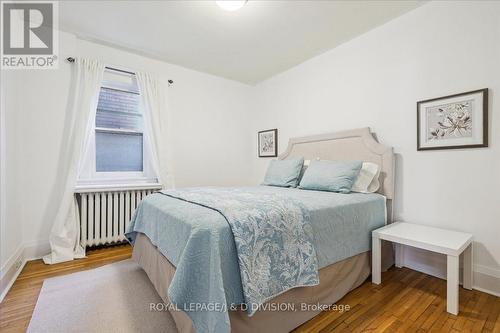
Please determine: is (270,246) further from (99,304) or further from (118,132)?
(118,132)

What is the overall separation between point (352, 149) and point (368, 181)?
0.47 metres

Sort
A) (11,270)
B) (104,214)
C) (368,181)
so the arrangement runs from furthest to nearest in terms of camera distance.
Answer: (104,214), (368,181), (11,270)

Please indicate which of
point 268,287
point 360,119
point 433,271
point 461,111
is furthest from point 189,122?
point 433,271

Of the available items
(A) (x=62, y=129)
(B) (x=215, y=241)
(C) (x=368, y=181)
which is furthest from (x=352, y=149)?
(A) (x=62, y=129)

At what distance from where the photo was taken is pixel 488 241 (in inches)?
69.3

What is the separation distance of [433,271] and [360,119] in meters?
1.66

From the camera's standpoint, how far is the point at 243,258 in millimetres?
1103

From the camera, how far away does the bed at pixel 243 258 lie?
1.05m

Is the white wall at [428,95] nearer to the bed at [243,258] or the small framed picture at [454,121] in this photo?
the small framed picture at [454,121]

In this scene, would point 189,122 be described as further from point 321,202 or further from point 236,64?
point 321,202

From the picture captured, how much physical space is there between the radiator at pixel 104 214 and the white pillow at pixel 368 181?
8.60 feet

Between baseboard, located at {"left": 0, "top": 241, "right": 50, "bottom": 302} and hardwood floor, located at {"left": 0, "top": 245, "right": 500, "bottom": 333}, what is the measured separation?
2.0 inches

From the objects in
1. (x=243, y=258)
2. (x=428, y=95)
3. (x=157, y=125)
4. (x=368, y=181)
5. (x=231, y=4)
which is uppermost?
(x=231, y=4)

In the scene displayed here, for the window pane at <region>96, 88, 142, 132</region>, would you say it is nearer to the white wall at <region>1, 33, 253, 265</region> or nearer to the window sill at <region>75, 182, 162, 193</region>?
the white wall at <region>1, 33, 253, 265</region>
